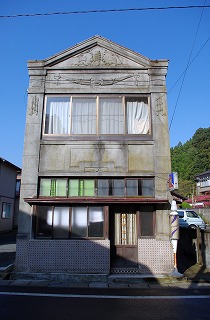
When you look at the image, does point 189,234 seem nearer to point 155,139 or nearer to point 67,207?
point 155,139

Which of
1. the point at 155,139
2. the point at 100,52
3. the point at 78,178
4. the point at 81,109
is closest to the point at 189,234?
the point at 155,139

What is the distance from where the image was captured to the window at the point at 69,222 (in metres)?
10.6

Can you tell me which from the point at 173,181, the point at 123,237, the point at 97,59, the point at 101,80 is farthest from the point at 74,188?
the point at 97,59

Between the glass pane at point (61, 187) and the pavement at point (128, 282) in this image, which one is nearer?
the pavement at point (128, 282)

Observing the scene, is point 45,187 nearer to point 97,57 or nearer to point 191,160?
point 97,57

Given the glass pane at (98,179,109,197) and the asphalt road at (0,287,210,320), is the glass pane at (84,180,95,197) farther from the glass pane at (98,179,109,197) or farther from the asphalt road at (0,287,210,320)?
the asphalt road at (0,287,210,320)

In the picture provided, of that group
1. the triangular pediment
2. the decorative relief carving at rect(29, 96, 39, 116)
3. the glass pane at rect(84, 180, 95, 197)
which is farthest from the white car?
the decorative relief carving at rect(29, 96, 39, 116)

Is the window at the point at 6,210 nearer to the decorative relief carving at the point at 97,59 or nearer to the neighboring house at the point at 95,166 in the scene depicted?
the neighboring house at the point at 95,166

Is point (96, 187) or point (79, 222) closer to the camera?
point (79, 222)

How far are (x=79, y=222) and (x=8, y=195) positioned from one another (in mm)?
21377

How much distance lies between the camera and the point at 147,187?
435 inches

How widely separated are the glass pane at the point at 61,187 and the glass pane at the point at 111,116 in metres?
2.56

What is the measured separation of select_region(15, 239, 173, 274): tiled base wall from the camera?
33.3 feet

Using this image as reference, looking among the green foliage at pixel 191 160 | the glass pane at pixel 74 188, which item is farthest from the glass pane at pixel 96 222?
the green foliage at pixel 191 160
